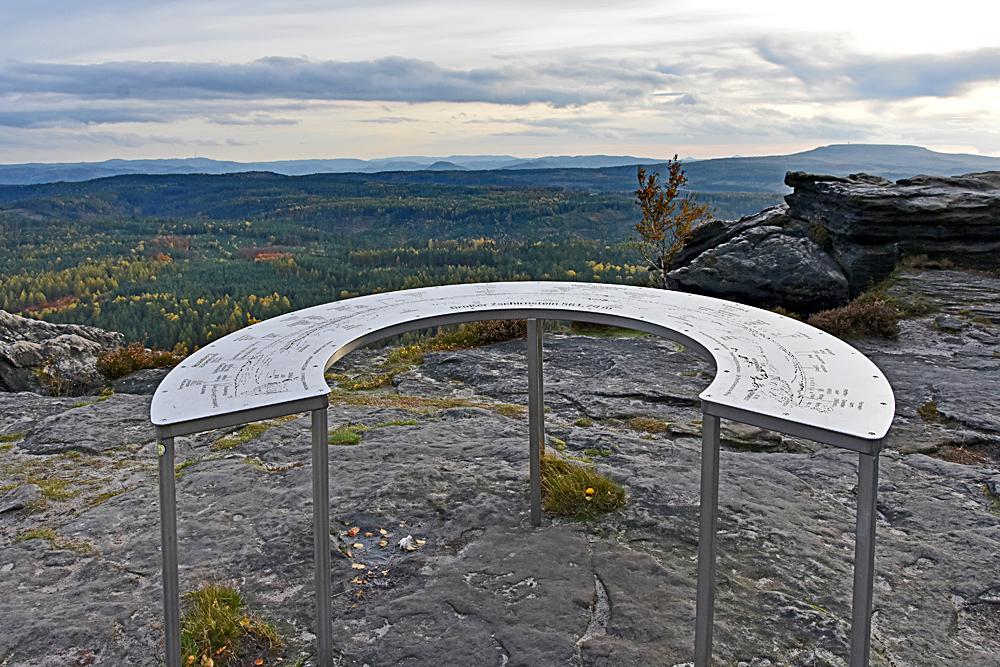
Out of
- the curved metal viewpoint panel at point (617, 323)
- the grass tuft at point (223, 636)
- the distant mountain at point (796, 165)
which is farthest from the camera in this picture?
the distant mountain at point (796, 165)

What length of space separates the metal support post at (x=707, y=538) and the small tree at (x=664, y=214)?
36.9 feet

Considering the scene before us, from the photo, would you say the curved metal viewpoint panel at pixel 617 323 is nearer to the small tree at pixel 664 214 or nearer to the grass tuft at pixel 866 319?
the grass tuft at pixel 866 319

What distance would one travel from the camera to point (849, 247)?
1390 centimetres

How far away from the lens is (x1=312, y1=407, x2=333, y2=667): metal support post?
13.3 feet

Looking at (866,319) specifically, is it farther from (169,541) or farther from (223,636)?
(169,541)

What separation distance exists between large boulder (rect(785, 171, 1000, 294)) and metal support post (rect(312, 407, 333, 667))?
11.9m

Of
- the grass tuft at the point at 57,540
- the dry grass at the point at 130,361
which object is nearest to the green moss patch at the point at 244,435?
the grass tuft at the point at 57,540

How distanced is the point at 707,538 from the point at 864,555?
75cm

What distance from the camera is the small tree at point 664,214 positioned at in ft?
50.1

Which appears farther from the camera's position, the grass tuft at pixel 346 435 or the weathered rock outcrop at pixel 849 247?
the weathered rock outcrop at pixel 849 247

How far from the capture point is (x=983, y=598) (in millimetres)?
4922

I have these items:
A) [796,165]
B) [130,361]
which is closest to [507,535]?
[130,361]

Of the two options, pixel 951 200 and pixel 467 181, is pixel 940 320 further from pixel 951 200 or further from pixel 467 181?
pixel 467 181

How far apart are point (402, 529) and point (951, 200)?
12.7m
